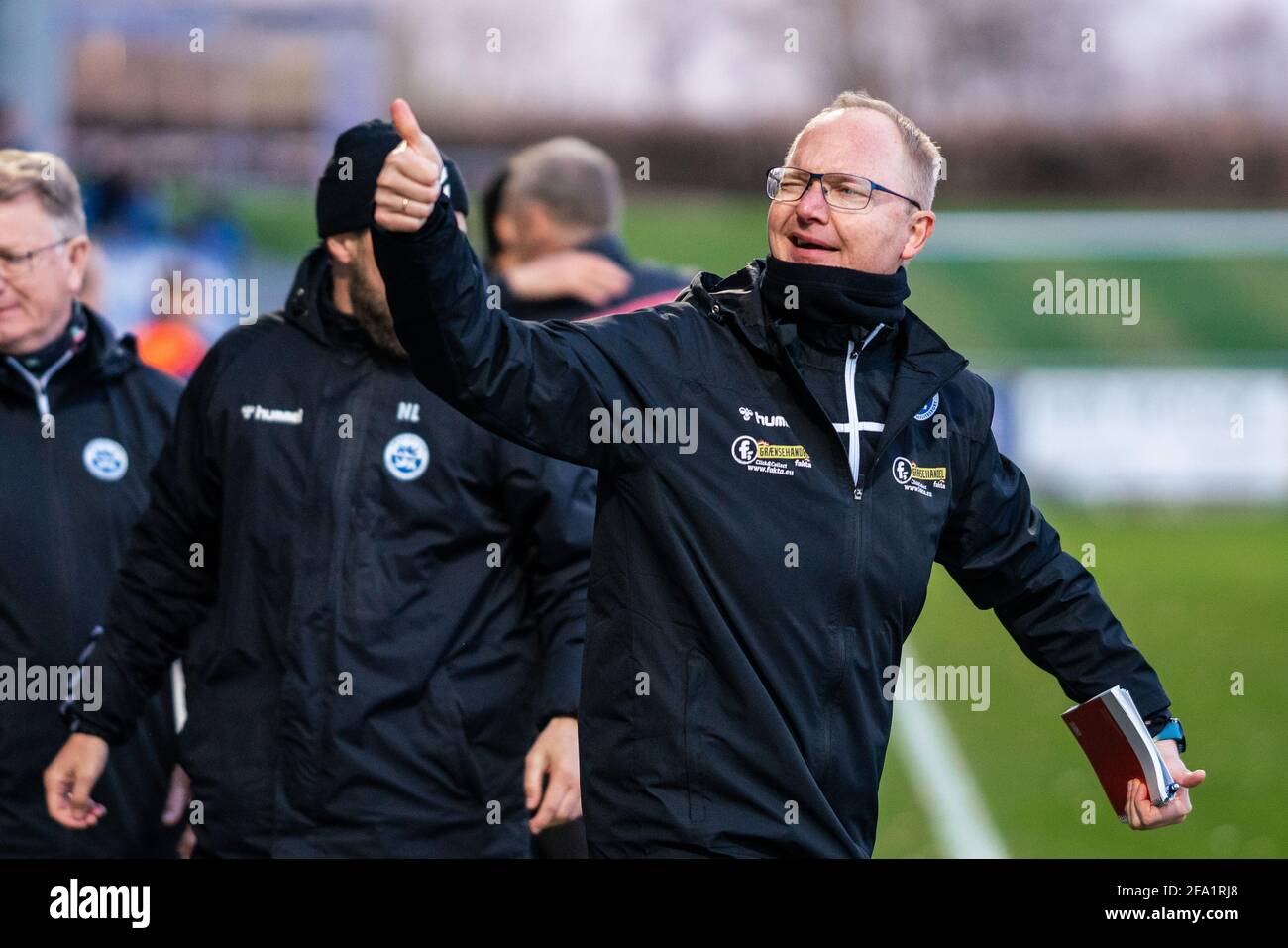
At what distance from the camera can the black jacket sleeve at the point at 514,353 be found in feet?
9.44

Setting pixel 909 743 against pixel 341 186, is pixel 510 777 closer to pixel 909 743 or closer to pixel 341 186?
pixel 341 186

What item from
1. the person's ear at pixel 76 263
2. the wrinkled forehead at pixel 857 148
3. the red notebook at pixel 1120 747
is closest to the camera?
the wrinkled forehead at pixel 857 148

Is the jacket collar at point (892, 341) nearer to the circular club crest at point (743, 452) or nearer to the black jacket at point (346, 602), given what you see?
the circular club crest at point (743, 452)

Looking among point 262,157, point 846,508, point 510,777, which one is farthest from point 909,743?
point 262,157

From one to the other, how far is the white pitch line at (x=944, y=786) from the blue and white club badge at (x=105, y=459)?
11.7 feet

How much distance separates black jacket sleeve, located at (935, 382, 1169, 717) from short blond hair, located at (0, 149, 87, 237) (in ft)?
7.62

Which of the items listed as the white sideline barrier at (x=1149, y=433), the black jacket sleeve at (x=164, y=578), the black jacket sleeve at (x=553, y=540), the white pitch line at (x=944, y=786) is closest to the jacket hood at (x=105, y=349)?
the black jacket sleeve at (x=164, y=578)

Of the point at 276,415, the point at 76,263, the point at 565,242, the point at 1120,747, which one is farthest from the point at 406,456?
the point at 565,242

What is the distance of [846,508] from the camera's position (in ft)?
10.8

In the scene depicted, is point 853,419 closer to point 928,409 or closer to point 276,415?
point 928,409

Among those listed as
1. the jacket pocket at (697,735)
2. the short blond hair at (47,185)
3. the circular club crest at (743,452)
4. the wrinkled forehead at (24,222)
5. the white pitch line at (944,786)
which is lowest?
the white pitch line at (944,786)

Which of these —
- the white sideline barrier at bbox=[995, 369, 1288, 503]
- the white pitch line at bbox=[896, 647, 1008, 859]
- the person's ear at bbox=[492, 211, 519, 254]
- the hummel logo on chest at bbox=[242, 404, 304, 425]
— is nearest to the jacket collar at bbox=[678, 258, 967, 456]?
the hummel logo on chest at bbox=[242, 404, 304, 425]

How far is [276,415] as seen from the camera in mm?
4086

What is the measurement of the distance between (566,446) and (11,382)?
1.95 metres
